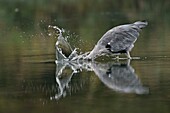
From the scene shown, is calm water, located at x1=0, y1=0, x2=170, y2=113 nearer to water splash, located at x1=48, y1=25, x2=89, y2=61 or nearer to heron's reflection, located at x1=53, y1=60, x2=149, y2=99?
heron's reflection, located at x1=53, y1=60, x2=149, y2=99

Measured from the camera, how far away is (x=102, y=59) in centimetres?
1634

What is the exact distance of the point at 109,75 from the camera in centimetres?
1355

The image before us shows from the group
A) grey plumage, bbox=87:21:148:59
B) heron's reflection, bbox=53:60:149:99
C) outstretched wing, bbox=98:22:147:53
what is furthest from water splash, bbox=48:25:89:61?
outstretched wing, bbox=98:22:147:53

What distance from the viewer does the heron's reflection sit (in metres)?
12.0

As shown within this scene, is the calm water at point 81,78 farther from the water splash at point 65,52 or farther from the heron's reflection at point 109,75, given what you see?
Answer: the water splash at point 65,52

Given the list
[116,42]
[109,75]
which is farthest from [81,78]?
[116,42]

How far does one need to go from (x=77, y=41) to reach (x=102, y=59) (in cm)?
475

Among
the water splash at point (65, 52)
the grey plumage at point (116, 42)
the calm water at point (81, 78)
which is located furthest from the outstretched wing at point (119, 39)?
the water splash at point (65, 52)

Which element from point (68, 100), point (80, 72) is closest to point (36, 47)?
point (80, 72)

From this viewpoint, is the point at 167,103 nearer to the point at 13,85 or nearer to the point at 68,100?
the point at 68,100

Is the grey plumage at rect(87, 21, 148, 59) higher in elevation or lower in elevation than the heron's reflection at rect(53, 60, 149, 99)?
higher

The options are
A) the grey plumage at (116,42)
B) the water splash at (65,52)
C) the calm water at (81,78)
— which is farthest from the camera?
the water splash at (65,52)

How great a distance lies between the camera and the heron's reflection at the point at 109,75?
12000 millimetres

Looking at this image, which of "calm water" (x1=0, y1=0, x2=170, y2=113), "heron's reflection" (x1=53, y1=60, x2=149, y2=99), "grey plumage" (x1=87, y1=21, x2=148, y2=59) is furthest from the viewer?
"grey plumage" (x1=87, y1=21, x2=148, y2=59)
